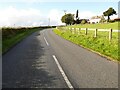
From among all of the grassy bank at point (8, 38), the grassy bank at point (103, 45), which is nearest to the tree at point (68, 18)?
the grassy bank at point (8, 38)

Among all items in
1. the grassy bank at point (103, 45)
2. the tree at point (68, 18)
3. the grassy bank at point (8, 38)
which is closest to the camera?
the grassy bank at point (103, 45)

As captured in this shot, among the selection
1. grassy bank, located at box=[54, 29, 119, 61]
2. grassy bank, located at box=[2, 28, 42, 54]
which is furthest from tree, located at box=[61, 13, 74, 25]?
grassy bank, located at box=[54, 29, 119, 61]

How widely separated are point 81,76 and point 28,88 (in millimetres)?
2264

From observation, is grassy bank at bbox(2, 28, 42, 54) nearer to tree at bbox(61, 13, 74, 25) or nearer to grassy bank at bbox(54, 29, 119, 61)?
grassy bank at bbox(54, 29, 119, 61)

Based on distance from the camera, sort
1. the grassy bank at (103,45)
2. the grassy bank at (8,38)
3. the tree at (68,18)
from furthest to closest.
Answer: the tree at (68,18) < the grassy bank at (8,38) < the grassy bank at (103,45)

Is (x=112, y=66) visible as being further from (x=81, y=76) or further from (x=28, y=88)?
(x=28, y=88)

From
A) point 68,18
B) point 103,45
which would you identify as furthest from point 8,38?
point 68,18

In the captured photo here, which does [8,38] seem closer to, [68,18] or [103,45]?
[103,45]

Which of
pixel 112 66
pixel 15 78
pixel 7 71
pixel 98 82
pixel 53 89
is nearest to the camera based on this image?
pixel 53 89

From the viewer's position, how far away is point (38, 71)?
9469mm

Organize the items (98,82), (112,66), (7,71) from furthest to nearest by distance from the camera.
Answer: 1. (112,66)
2. (7,71)
3. (98,82)

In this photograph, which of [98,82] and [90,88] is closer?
[90,88]

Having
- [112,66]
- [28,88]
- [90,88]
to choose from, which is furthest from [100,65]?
[28,88]

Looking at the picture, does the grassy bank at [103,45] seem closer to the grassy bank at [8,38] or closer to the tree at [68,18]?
the grassy bank at [8,38]
